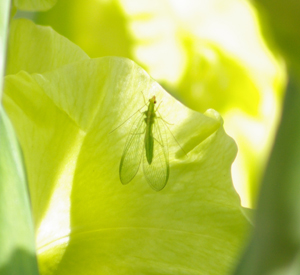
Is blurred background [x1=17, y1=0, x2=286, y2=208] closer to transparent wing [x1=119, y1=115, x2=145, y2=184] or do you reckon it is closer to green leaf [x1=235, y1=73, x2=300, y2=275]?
transparent wing [x1=119, y1=115, x2=145, y2=184]

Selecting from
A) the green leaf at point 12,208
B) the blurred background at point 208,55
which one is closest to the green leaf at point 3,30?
the green leaf at point 12,208

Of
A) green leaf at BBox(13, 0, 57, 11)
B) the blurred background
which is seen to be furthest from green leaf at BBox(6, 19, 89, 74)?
the blurred background

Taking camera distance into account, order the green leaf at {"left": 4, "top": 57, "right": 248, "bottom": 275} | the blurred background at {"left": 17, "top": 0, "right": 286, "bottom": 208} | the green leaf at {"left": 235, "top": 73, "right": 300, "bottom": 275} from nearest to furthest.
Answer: the green leaf at {"left": 235, "top": 73, "right": 300, "bottom": 275}, the green leaf at {"left": 4, "top": 57, "right": 248, "bottom": 275}, the blurred background at {"left": 17, "top": 0, "right": 286, "bottom": 208}

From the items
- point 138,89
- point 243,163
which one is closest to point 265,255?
point 138,89

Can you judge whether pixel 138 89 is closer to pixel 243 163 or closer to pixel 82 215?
pixel 82 215

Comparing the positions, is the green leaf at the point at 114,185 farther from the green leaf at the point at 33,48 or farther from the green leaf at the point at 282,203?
the green leaf at the point at 282,203

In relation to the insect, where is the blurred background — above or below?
above
